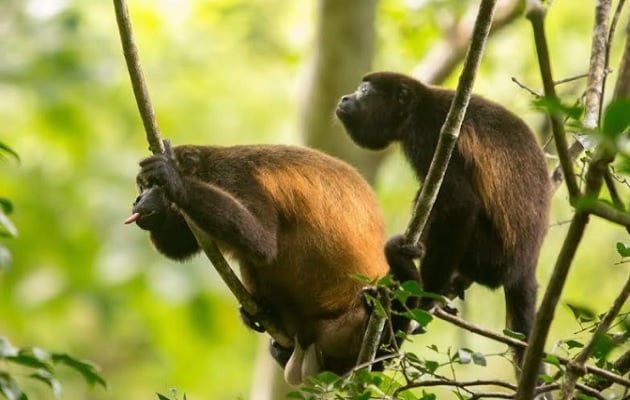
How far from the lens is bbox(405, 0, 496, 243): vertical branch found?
10.3ft

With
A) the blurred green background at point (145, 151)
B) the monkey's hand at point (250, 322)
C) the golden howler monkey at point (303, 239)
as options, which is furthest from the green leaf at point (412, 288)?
the blurred green background at point (145, 151)

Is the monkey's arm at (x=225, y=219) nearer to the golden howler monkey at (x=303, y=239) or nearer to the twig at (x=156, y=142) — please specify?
the twig at (x=156, y=142)

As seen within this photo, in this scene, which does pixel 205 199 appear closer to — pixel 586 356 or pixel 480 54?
pixel 480 54

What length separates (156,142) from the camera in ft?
14.0

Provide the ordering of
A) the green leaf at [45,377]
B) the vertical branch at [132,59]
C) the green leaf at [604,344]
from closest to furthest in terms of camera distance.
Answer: the green leaf at [604,344]
the green leaf at [45,377]
the vertical branch at [132,59]

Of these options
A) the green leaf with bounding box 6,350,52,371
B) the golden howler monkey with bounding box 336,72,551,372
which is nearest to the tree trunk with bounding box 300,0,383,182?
the golden howler monkey with bounding box 336,72,551,372

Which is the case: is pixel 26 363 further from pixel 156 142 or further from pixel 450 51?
pixel 450 51

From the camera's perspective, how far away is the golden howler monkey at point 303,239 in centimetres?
508

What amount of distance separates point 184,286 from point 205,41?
17.3 ft

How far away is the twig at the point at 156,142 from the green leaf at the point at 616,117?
8.03 ft

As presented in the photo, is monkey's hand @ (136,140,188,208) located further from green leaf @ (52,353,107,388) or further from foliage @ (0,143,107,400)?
green leaf @ (52,353,107,388)

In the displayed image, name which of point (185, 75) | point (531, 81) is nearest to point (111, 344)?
point (185, 75)

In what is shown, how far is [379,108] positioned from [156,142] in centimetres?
179

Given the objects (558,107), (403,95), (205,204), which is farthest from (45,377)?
(403,95)
